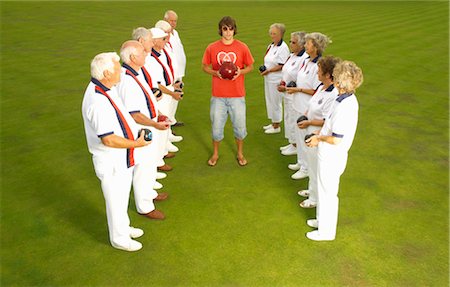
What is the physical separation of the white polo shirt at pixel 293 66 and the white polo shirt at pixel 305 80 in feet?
0.50

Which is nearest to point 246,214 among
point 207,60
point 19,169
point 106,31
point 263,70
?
point 207,60

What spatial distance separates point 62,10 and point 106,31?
8.13 m

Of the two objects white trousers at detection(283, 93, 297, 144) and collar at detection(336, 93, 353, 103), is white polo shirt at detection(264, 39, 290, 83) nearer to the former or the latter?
white trousers at detection(283, 93, 297, 144)

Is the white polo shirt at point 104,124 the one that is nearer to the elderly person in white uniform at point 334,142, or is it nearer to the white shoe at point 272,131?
the elderly person in white uniform at point 334,142

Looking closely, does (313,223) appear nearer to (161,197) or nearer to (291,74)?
(161,197)

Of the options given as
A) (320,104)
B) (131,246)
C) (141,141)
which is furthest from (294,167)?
(141,141)

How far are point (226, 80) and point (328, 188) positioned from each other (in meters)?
2.59

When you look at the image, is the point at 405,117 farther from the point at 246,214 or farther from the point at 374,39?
the point at 374,39

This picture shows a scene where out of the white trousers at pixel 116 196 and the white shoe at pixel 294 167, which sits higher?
the white trousers at pixel 116 196

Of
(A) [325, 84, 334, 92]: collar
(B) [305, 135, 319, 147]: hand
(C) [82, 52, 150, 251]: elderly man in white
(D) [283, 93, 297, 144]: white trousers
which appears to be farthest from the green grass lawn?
(A) [325, 84, 334, 92]: collar

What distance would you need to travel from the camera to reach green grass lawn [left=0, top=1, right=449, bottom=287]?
4684 millimetres

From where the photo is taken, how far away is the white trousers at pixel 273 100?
820 centimetres

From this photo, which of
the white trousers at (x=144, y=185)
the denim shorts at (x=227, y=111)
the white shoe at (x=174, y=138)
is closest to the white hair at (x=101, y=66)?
the white trousers at (x=144, y=185)

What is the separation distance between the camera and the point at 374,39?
17.5 meters
